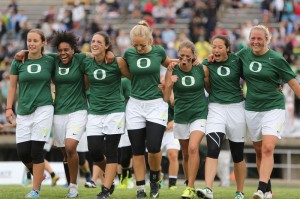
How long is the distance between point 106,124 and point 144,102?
66cm

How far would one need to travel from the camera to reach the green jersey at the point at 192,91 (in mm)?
13852

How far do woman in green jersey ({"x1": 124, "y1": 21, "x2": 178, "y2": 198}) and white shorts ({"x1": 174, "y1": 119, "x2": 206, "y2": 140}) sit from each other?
0.46 m

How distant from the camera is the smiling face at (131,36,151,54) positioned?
13523 mm

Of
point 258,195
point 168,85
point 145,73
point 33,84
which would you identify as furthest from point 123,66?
point 258,195

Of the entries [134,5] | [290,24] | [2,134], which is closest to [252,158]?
[290,24]

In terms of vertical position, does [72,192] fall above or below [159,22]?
below

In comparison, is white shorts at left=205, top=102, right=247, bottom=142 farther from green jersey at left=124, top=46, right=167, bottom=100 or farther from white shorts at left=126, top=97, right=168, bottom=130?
green jersey at left=124, top=46, right=167, bottom=100

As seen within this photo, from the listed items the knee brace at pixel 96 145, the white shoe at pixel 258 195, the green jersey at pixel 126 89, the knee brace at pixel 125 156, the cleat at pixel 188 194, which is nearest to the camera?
the white shoe at pixel 258 195

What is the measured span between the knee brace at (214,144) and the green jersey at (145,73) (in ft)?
3.31

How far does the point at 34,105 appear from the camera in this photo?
1381 centimetres

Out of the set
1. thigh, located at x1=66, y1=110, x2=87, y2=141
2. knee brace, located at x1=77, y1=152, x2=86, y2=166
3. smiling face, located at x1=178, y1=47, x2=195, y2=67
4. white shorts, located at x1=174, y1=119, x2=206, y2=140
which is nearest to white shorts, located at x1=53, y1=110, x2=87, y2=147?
thigh, located at x1=66, y1=110, x2=87, y2=141

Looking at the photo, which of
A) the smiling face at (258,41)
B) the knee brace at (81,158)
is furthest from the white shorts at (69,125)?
the knee brace at (81,158)

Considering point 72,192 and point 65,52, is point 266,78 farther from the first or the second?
point 72,192

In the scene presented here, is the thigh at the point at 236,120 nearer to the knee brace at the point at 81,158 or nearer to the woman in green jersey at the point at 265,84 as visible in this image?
the woman in green jersey at the point at 265,84
